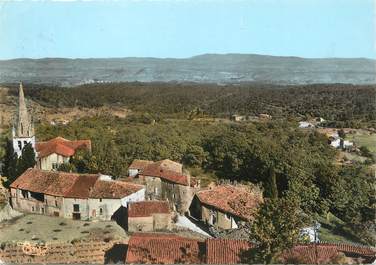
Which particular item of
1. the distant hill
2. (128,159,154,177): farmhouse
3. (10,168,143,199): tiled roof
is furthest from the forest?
(10,168,143,199): tiled roof

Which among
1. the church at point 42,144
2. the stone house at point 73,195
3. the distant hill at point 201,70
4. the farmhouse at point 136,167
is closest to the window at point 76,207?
the stone house at point 73,195

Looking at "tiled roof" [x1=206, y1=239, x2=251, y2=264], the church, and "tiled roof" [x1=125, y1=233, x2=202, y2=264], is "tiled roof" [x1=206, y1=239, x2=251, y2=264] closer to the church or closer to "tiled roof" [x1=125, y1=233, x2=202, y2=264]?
"tiled roof" [x1=125, y1=233, x2=202, y2=264]

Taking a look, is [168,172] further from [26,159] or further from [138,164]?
[26,159]

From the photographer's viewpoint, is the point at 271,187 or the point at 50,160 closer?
the point at 271,187

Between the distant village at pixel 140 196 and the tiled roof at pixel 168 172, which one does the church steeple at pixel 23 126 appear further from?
the tiled roof at pixel 168 172

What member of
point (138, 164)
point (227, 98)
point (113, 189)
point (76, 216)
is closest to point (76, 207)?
point (76, 216)
